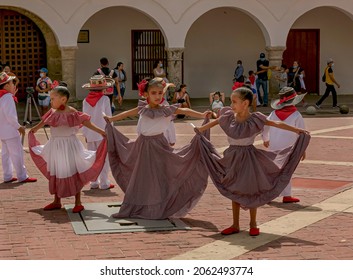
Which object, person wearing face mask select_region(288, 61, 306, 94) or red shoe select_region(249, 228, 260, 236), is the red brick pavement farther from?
person wearing face mask select_region(288, 61, 306, 94)

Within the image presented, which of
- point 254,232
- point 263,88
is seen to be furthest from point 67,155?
point 263,88

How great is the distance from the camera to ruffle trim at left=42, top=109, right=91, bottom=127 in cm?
986

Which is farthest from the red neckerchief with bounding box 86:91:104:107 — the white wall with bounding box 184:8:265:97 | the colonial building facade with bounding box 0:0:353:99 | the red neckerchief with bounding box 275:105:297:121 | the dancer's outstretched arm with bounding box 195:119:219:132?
the white wall with bounding box 184:8:265:97

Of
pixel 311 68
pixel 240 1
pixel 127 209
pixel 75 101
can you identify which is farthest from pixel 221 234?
pixel 311 68

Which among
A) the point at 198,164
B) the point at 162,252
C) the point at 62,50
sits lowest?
the point at 162,252

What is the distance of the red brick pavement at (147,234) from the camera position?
8086 millimetres

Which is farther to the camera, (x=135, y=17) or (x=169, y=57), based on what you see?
(x=135, y=17)

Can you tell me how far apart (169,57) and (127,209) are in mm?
14106

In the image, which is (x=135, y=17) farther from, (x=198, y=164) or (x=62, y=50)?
(x=198, y=164)

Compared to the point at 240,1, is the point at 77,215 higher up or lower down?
lower down

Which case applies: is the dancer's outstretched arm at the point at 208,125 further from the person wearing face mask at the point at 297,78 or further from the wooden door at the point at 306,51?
the wooden door at the point at 306,51

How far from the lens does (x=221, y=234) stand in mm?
8836

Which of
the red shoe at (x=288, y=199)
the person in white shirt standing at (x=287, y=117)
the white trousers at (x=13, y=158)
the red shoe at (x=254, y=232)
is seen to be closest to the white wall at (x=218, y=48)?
the white trousers at (x=13, y=158)

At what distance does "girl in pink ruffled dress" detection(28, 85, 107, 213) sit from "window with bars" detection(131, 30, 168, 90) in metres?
15.4
